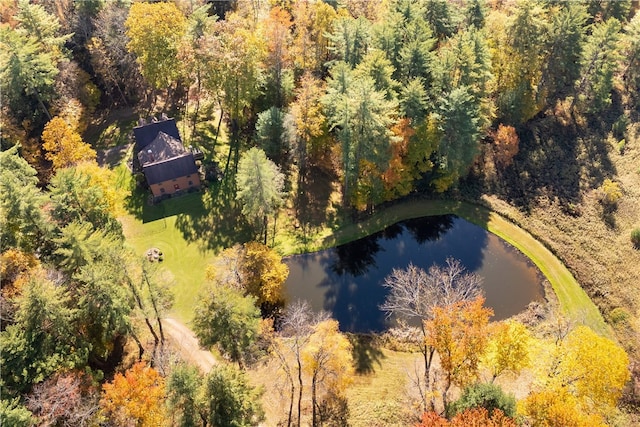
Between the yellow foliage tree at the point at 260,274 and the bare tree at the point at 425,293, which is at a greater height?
the yellow foliage tree at the point at 260,274

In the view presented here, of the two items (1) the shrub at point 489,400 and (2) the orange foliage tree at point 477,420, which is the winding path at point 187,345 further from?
(1) the shrub at point 489,400

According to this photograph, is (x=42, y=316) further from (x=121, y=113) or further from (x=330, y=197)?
(x=121, y=113)

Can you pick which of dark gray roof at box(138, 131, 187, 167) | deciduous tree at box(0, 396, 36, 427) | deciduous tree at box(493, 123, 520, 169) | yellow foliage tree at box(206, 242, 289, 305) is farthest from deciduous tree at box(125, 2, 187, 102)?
deciduous tree at box(493, 123, 520, 169)

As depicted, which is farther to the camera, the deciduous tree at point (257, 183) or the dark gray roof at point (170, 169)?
the dark gray roof at point (170, 169)

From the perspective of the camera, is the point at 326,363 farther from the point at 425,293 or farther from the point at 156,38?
the point at 156,38

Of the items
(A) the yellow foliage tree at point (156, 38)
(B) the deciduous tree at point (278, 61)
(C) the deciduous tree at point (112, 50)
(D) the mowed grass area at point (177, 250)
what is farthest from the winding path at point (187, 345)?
(C) the deciduous tree at point (112, 50)

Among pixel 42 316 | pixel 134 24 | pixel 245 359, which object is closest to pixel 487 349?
pixel 245 359
